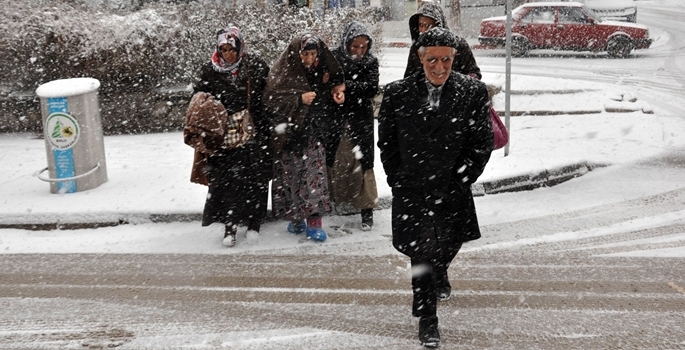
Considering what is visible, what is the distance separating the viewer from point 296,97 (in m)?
6.71

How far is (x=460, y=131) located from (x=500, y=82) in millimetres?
9511

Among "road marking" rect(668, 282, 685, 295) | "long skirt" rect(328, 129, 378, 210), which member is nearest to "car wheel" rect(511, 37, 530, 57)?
"long skirt" rect(328, 129, 378, 210)

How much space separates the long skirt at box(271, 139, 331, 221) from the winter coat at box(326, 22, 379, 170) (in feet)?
0.64

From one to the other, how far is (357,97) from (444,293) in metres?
2.23

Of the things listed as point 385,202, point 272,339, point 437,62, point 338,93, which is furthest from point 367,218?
point 437,62

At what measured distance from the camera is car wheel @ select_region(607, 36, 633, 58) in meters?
20.6

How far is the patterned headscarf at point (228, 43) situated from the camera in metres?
6.45

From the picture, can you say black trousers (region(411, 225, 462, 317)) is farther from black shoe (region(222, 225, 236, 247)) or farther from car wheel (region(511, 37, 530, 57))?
car wheel (region(511, 37, 530, 57))

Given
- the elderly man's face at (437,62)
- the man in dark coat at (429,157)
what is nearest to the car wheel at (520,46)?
the man in dark coat at (429,157)

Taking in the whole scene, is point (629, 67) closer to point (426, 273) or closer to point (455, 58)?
point (455, 58)

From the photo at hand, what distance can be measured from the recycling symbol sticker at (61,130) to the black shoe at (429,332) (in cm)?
494

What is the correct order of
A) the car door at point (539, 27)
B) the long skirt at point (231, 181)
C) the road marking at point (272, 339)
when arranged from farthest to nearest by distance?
the car door at point (539, 27), the long skirt at point (231, 181), the road marking at point (272, 339)

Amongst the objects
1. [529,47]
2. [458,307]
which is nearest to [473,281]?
[458,307]

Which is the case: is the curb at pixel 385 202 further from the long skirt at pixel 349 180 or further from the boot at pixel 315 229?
A: the boot at pixel 315 229
